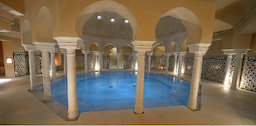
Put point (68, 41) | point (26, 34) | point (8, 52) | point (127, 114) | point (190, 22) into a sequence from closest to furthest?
point (68, 41), point (127, 114), point (190, 22), point (26, 34), point (8, 52)

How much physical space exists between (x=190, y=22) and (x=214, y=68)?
23.2ft

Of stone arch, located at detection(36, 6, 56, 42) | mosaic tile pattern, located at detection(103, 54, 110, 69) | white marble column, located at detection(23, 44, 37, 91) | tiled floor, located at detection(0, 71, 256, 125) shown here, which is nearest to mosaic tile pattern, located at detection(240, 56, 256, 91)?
tiled floor, located at detection(0, 71, 256, 125)

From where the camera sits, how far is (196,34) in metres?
3.69

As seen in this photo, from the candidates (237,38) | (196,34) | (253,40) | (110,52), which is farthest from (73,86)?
(110,52)

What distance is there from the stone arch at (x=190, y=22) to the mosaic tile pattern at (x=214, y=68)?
6.38 m

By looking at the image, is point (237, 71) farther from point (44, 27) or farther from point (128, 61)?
point (128, 61)

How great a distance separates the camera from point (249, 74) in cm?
621

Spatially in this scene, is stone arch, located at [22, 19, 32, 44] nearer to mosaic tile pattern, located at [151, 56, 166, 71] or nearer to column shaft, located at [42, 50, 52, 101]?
column shaft, located at [42, 50, 52, 101]

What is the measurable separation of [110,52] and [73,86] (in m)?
13.0

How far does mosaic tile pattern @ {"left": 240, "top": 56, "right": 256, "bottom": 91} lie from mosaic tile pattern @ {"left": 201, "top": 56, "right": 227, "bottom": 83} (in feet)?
5.11

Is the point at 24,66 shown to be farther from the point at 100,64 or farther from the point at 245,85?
the point at 245,85

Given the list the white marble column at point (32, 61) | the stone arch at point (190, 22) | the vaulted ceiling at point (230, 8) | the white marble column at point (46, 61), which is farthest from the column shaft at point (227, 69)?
the white marble column at point (32, 61)

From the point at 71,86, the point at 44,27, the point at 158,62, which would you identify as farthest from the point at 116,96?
the point at 158,62

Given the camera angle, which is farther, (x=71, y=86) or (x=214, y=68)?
(x=214, y=68)
